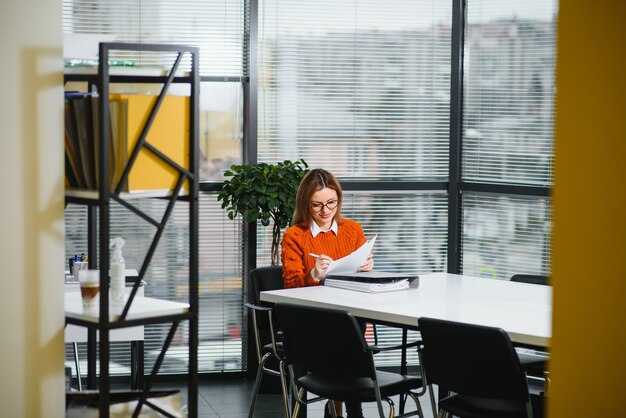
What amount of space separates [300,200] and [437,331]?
1.64 meters

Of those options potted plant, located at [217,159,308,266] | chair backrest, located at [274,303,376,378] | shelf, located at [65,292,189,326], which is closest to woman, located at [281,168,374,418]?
potted plant, located at [217,159,308,266]

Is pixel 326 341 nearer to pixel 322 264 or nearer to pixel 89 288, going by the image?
pixel 322 264

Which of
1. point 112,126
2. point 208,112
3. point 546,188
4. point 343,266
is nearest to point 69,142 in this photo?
point 112,126

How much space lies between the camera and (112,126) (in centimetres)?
Result: 257

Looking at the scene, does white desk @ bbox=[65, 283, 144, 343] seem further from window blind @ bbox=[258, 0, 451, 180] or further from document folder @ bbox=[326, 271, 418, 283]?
window blind @ bbox=[258, 0, 451, 180]

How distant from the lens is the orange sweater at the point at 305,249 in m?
4.82

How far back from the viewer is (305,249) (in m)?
4.88

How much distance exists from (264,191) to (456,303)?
6.12ft

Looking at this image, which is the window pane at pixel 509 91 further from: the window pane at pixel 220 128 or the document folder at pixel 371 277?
the document folder at pixel 371 277

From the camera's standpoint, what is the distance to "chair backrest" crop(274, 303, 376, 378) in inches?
144

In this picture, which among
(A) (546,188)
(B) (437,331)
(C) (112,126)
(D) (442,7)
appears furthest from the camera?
(D) (442,7)
